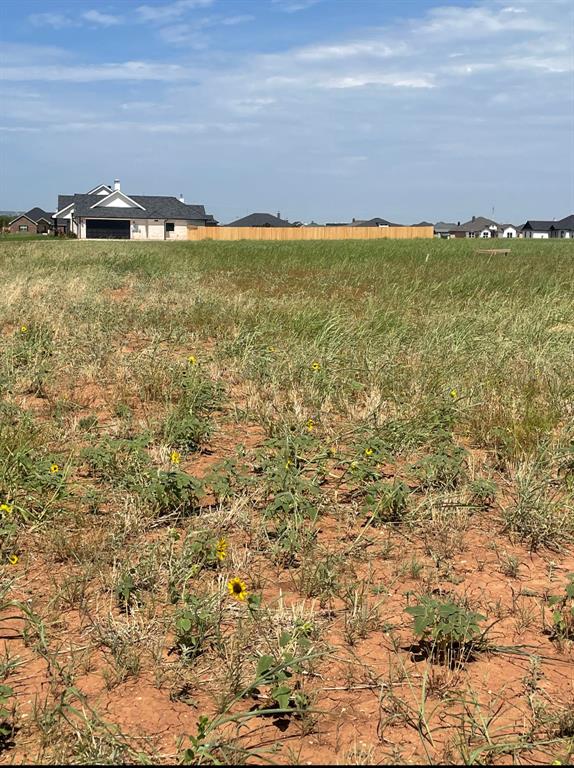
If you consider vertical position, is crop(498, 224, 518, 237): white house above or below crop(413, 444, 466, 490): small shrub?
above

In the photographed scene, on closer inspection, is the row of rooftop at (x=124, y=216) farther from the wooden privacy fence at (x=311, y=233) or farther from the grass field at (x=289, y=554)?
the grass field at (x=289, y=554)

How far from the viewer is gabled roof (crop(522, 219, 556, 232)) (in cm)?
11976

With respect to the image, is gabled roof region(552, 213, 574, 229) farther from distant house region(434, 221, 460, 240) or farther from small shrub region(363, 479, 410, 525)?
small shrub region(363, 479, 410, 525)

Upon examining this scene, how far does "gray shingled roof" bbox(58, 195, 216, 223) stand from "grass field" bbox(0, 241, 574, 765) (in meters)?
64.1

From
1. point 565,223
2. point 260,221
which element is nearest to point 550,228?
point 565,223

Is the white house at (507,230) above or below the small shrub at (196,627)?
above

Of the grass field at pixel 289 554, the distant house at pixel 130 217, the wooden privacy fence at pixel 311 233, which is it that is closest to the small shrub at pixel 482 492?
the grass field at pixel 289 554

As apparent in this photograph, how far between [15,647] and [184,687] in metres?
0.64

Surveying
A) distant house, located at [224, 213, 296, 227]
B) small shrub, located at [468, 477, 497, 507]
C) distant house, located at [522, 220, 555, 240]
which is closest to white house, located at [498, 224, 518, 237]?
distant house, located at [522, 220, 555, 240]

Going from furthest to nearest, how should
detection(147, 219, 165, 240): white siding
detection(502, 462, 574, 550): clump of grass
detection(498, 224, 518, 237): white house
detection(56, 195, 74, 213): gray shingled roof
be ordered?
detection(498, 224, 518, 237): white house
detection(56, 195, 74, 213): gray shingled roof
detection(147, 219, 165, 240): white siding
detection(502, 462, 574, 550): clump of grass

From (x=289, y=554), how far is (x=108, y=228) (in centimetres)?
6948

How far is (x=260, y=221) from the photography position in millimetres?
97312

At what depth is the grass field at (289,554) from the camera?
2023 mm

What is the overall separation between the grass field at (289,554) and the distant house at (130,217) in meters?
64.2
